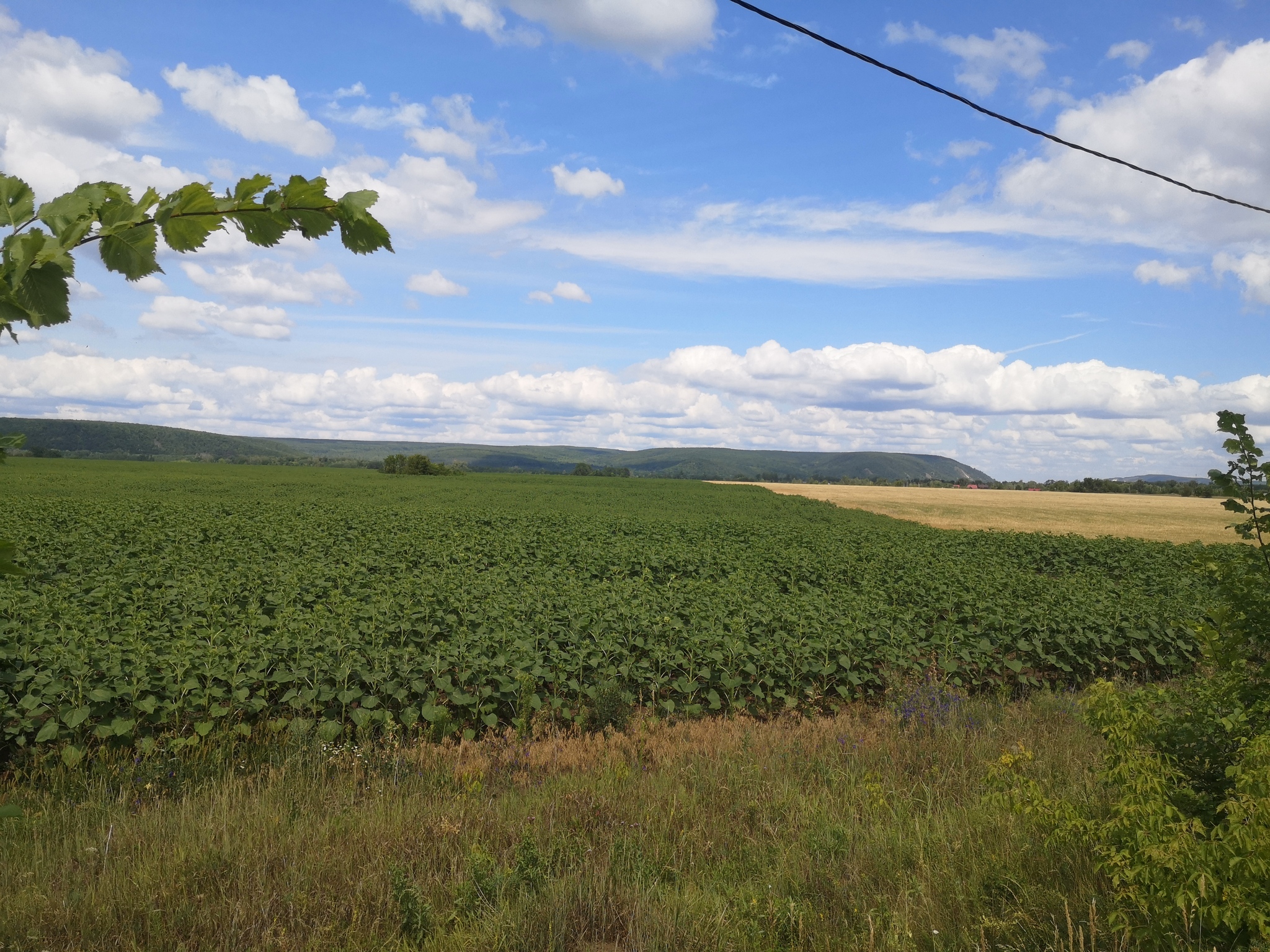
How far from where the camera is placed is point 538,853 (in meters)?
4.34

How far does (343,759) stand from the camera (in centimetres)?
642

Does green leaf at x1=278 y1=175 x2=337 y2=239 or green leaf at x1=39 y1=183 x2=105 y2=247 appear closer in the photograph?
green leaf at x1=39 y1=183 x2=105 y2=247

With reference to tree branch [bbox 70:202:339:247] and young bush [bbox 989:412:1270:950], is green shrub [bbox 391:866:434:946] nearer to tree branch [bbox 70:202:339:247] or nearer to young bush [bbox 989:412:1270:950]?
young bush [bbox 989:412:1270:950]

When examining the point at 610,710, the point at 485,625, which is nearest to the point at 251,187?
the point at 610,710

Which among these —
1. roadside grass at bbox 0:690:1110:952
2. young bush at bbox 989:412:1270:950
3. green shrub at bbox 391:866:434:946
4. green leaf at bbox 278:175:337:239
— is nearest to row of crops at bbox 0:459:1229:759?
roadside grass at bbox 0:690:1110:952

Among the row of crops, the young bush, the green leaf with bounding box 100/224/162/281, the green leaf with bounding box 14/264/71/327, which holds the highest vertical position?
the green leaf with bounding box 100/224/162/281

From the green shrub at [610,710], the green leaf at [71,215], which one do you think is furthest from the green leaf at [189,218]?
the green shrub at [610,710]

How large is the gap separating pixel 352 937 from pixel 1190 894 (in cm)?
390

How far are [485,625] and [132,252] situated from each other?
8.74 m

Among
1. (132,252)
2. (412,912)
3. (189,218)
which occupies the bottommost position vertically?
(412,912)

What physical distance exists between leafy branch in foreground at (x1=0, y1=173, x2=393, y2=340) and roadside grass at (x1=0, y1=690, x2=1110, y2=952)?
339 centimetres

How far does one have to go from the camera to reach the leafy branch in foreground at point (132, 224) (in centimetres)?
162

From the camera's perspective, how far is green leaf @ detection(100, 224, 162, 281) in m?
1.79

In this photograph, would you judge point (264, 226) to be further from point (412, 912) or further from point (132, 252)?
point (412, 912)
